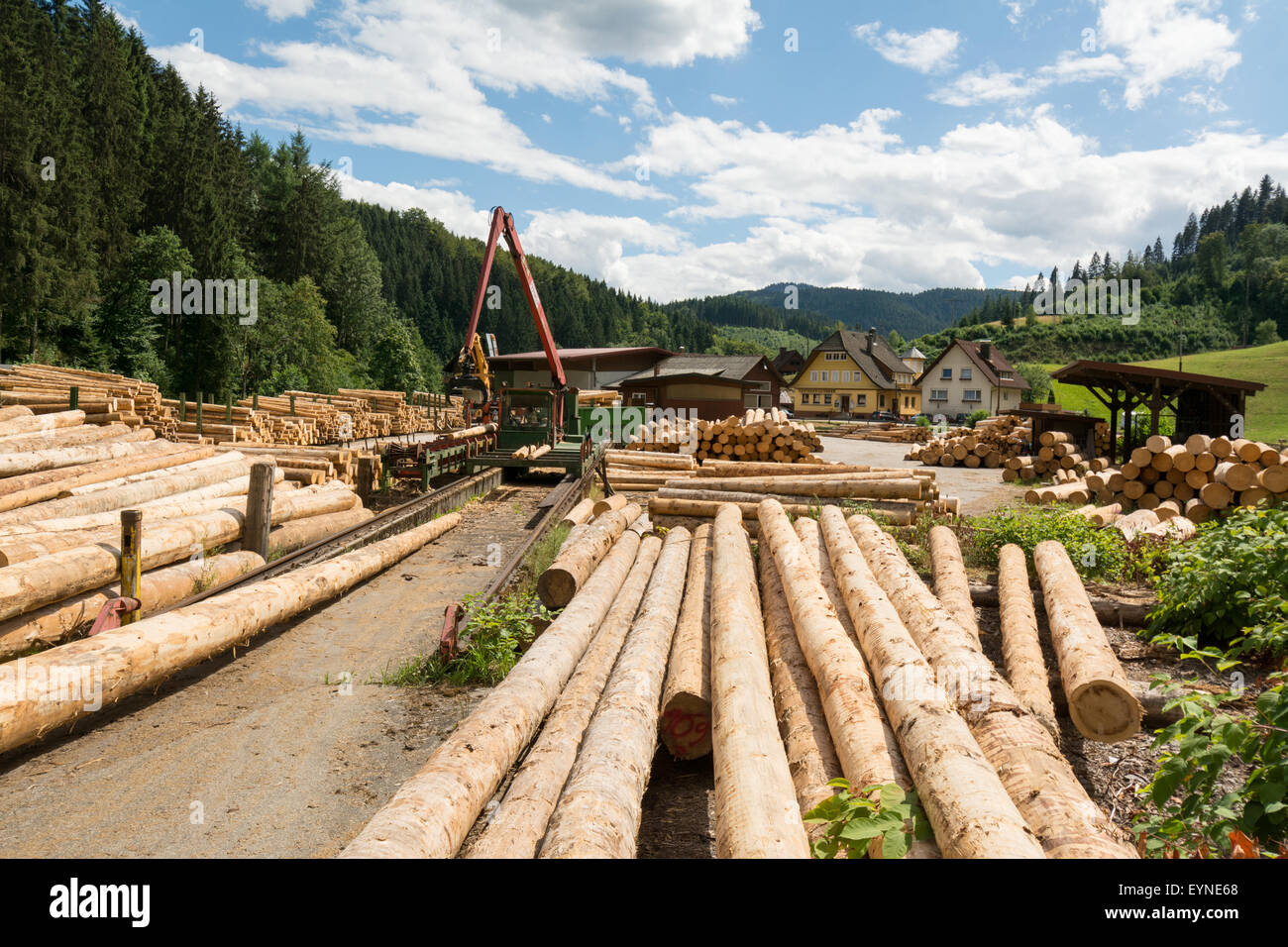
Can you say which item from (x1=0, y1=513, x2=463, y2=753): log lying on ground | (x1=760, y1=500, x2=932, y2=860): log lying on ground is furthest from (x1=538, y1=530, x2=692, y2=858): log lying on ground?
(x1=0, y1=513, x2=463, y2=753): log lying on ground

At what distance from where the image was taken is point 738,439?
20906 mm

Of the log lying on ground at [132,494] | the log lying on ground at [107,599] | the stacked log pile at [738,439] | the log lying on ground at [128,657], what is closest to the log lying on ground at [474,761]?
the log lying on ground at [128,657]

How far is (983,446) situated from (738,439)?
8.37 m

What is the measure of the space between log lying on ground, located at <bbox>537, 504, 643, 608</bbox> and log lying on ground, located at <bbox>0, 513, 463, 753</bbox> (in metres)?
2.35

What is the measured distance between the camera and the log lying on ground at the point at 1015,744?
3.21 m

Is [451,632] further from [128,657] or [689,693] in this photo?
[689,693]

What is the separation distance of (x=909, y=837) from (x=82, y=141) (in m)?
42.4

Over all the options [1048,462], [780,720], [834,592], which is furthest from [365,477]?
[1048,462]

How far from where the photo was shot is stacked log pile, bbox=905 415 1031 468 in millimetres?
22891

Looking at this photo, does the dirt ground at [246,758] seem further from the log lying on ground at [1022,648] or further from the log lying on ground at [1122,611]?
the log lying on ground at [1122,611]

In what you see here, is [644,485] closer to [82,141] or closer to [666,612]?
[666,612]

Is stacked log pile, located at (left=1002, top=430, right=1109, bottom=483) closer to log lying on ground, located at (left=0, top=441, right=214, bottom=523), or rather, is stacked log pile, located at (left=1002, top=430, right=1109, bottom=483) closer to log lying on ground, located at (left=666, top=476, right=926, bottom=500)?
log lying on ground, located at (left=666, top=476, right=926, bottom=500)

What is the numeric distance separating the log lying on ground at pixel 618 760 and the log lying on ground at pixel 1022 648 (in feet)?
7.49
